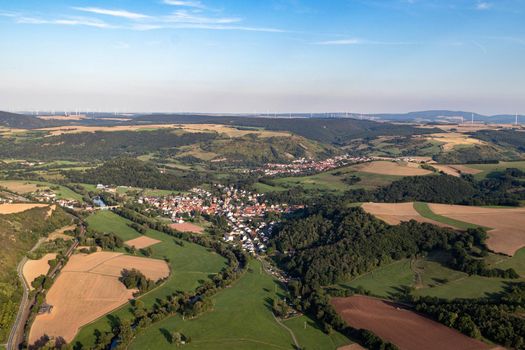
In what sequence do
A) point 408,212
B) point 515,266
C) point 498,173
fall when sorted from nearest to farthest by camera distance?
point 515,266 < point 408,212 < point 498,173

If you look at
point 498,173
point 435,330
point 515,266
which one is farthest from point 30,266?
point 498,173

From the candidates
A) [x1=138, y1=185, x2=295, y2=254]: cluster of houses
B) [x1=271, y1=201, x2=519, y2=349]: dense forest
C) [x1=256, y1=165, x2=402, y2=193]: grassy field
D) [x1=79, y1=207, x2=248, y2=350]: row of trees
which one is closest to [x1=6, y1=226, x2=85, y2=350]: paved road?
[x1=79, y1=207, x2=248, y2=350]: row of trees

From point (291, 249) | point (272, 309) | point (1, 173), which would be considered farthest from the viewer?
point (1, 173)

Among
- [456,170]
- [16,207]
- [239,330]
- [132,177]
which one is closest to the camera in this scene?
[239,330]

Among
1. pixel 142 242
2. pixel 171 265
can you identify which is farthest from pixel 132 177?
pixel 171 265

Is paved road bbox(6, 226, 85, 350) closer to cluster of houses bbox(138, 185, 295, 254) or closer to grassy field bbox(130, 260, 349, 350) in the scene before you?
grassy field bbox(130, 260, 349, 350)

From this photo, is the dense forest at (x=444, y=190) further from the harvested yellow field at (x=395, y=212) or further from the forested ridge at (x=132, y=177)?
the forested ridge at (x=132, y=177)

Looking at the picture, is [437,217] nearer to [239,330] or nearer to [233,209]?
[233,209]

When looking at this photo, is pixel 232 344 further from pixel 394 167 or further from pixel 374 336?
pixel 394 167
